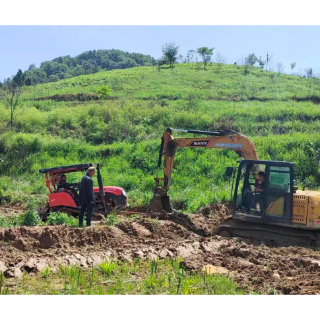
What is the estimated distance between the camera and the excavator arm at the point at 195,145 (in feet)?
39.4

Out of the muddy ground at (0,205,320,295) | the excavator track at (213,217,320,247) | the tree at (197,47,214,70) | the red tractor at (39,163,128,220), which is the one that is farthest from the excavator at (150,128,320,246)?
the tree at (197,47,214,70)

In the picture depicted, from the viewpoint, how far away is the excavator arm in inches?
472

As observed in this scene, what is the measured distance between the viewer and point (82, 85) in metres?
51.7

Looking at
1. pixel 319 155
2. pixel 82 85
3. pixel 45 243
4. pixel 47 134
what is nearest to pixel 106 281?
pixel 45 243

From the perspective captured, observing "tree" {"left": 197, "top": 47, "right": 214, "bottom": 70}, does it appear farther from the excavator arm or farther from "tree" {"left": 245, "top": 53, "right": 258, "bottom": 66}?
the excavator arm

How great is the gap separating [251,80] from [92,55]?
365 feet

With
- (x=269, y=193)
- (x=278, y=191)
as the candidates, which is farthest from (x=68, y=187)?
(x=278, y=191)

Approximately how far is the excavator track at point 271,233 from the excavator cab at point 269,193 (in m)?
0.31

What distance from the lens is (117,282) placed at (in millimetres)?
6699

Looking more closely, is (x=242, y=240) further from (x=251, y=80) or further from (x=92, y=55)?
(x=92, y=55)

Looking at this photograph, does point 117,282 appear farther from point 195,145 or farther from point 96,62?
point 96,62

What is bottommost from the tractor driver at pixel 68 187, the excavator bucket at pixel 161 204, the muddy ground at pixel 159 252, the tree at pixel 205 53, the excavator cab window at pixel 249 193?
the muddy ground at pixel 159 252

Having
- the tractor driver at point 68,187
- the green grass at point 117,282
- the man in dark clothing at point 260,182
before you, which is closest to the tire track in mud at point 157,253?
the green grass at point 117,282

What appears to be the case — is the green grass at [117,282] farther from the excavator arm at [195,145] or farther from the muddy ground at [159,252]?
the excavator arm at [195,145]
